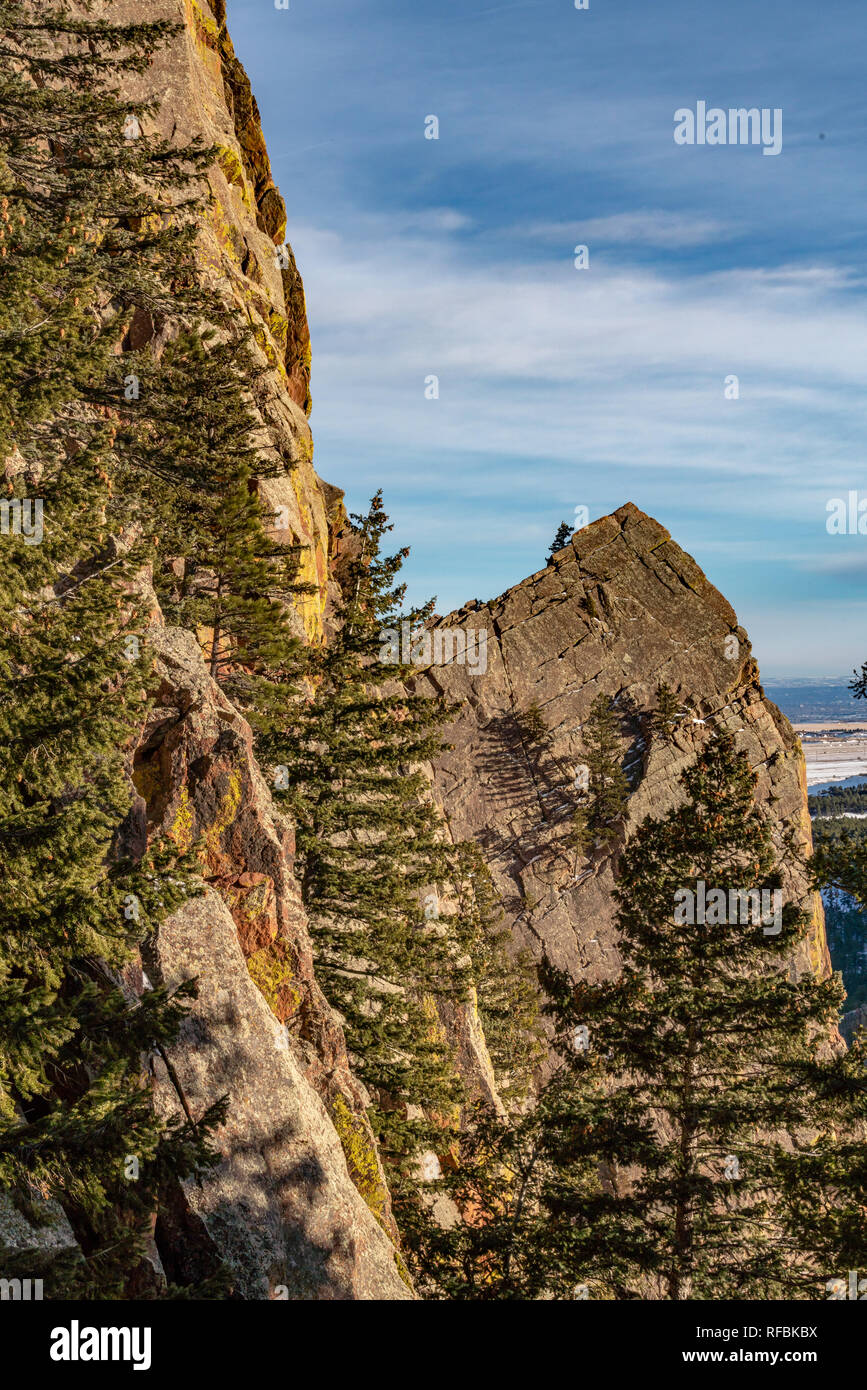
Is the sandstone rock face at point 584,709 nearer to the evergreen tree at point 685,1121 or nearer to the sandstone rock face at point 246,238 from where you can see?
the sandstone rock face at point 246,238

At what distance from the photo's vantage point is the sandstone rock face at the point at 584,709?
5531 cm

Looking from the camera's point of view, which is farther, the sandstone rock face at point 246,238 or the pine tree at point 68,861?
the sandstone rock face at point 246,238

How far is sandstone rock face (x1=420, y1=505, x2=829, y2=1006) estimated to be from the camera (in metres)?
55.3

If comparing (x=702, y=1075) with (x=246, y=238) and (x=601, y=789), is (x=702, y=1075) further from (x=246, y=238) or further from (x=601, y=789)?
(x=601, y=789)

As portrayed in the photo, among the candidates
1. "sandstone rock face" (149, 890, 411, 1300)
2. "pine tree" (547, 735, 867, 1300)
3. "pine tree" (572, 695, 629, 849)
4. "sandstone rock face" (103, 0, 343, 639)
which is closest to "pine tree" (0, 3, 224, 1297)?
"sandstone rock face" (149, 890, 411, 1300)

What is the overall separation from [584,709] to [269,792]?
46.1 m

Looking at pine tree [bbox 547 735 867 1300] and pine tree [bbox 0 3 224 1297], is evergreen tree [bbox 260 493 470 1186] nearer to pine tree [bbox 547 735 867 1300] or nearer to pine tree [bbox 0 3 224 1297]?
pine tree [bbox 547 735 867 1300]

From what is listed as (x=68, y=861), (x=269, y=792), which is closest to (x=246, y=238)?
(x=269, y=792)

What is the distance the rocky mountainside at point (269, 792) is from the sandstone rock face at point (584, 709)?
14 cm

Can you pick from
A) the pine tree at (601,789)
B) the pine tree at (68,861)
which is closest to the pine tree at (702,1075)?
the pine tree at (68,861)

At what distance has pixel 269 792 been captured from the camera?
15828 millimetres
